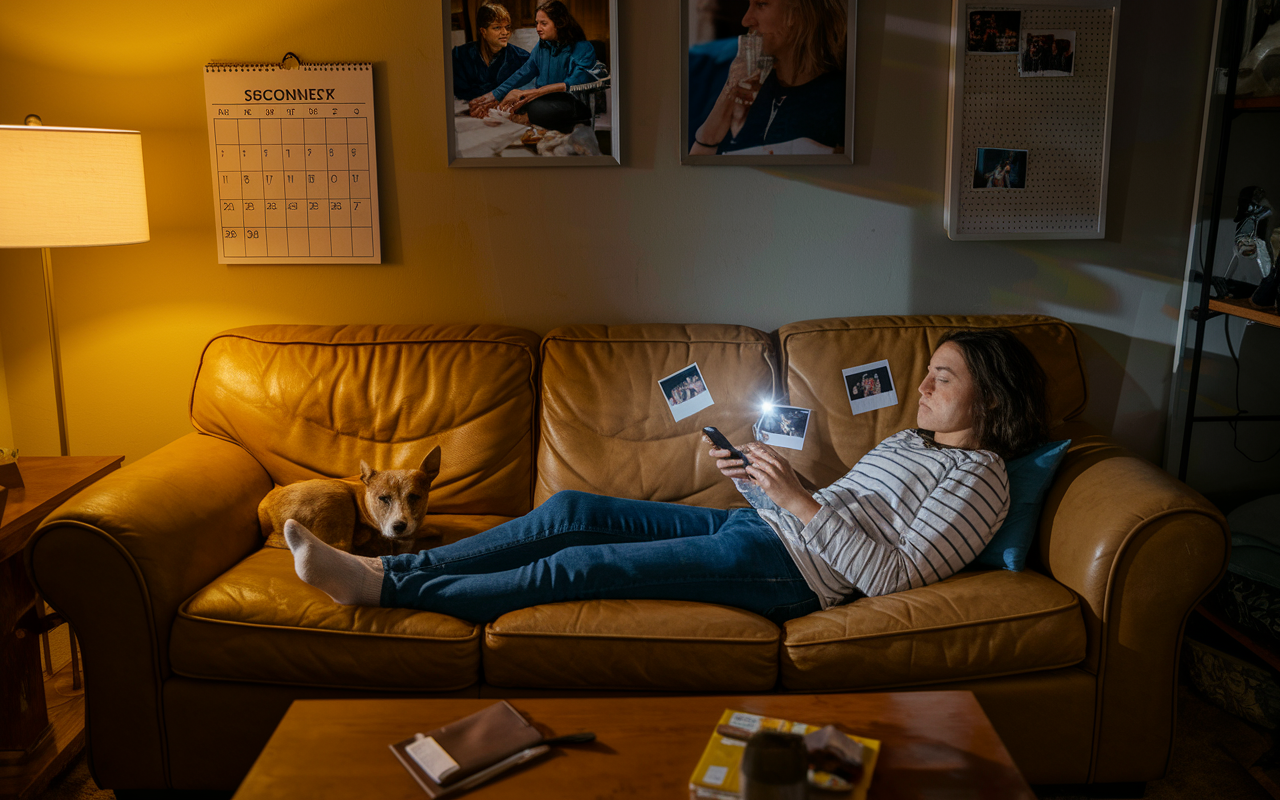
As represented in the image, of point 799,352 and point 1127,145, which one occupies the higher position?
point 1127,145

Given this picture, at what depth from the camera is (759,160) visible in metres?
2.43

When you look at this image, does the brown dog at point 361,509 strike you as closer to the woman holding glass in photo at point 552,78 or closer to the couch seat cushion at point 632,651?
the couch seat cushion at point 632,651

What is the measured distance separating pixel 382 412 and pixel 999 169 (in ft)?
5.79

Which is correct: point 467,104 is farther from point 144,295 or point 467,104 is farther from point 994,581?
point 994,581

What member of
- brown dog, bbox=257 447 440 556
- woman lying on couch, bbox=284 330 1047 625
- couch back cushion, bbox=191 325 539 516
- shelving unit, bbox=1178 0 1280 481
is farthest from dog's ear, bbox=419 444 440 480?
shelving unit, bbox=1178 0 1280 481

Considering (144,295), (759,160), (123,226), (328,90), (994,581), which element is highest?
(328,90)

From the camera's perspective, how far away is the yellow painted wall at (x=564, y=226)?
2.39 m

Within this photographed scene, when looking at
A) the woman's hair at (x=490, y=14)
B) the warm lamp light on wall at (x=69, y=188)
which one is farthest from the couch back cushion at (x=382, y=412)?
the woman's hair at (x=490, y=14)

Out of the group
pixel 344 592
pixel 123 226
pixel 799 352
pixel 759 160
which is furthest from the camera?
pixel 759 160

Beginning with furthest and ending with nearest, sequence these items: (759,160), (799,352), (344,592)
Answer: (759,160)
(799,352)
(344,592)

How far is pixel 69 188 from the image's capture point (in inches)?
78.9

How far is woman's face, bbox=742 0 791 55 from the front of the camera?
7.70 feet

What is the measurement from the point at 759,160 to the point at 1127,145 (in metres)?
1.02

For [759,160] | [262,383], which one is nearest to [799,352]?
[759,160]
